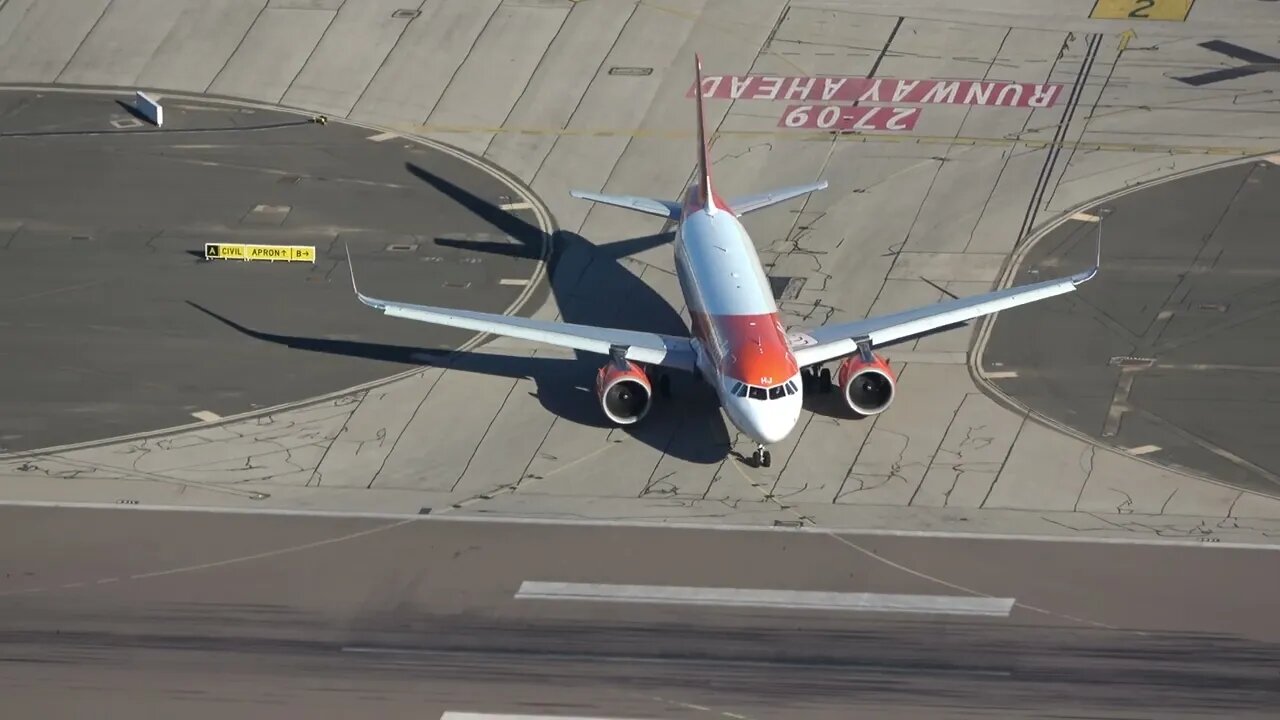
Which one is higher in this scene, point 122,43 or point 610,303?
point 122,43

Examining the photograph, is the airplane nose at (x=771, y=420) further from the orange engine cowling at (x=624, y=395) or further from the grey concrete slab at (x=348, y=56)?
the grey concrete slab at (x=348, y=56)

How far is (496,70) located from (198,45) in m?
18.0

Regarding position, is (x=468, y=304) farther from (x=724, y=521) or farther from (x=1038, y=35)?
(x=1038, y=35)

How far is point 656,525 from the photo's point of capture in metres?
54.3

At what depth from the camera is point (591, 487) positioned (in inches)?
2232

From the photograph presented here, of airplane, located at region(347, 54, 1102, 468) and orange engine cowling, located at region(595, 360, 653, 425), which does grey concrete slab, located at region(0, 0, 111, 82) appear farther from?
orange engine cowling, located at region(595, 360, 653, 425)

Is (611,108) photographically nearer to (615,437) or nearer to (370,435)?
(615,437)

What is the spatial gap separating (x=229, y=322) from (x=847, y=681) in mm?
33619

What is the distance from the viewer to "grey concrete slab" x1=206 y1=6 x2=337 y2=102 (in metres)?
87.6

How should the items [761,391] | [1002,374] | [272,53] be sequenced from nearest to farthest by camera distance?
1. [761,391]
2. [1002,374]
3. [272,53]

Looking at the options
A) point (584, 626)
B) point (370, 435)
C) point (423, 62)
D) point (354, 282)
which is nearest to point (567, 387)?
point (370, 435)

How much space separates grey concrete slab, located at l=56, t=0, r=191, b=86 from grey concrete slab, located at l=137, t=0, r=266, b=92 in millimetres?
495

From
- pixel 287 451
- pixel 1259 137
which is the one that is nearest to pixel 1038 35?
pixel 1259 137

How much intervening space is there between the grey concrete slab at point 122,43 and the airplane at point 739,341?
37979 mm
